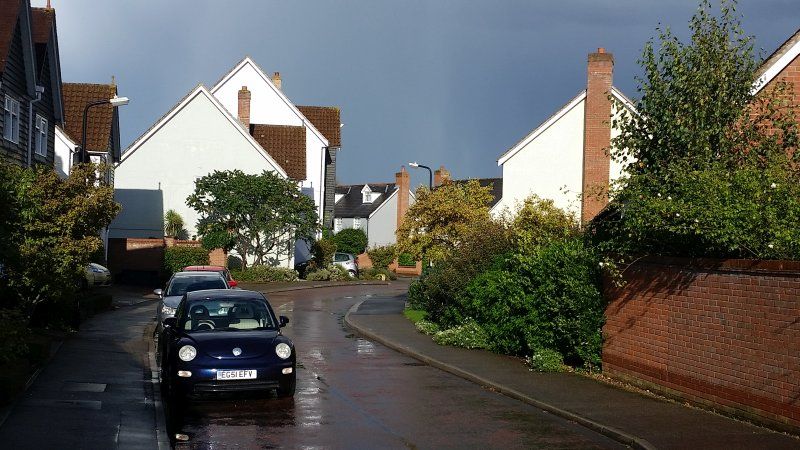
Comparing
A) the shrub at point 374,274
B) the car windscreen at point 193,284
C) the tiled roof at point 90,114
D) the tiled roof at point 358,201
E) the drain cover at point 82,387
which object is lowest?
the shrub at point 374,274

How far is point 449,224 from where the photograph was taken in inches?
1158

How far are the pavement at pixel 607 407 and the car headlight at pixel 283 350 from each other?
354 cm

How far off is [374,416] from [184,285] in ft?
34.2

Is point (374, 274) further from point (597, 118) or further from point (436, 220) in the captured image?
point (436, 220)

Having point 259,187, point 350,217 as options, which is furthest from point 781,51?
point 350,217

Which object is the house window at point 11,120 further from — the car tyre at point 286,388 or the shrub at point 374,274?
the shrub at point 374,274

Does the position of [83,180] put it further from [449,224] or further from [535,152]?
[535,152]

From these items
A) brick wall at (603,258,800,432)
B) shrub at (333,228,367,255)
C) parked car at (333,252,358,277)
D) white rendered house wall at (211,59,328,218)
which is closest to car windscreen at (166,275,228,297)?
brick wall at (603,258,800,432)

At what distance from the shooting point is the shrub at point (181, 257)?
42781 millimetres

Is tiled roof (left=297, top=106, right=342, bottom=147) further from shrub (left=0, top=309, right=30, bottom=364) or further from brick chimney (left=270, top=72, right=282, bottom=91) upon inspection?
shrub (left=0, top=309, right=30, bottom=364)

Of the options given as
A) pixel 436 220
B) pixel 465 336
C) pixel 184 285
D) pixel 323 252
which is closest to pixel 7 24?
pixel 184 285

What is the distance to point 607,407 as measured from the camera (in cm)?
1191

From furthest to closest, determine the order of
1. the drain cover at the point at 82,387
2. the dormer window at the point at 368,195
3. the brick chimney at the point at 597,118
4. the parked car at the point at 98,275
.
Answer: the dormer window at the point at 368,195, the parked car at the point at 98,275, the brick chimney at the point at 597,118, the drain cover at the point at 82,387

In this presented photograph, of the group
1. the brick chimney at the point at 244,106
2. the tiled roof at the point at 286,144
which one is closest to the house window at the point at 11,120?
the tiled roof at the point at 286,144
